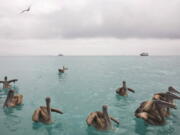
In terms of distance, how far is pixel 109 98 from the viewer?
31609 mm

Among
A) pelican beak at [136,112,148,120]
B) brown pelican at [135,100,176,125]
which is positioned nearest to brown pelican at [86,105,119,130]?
pelican beak at [136,112,148,120]

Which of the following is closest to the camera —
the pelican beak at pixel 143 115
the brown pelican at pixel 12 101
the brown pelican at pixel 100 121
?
the brown pelican at pixel 100 121

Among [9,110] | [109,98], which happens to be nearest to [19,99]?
[9,110]

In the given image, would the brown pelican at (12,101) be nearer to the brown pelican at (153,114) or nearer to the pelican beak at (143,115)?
the pelican beak at (143,115)

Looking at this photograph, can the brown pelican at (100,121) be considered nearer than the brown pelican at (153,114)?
Yes

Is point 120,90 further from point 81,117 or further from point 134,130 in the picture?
point 134,130

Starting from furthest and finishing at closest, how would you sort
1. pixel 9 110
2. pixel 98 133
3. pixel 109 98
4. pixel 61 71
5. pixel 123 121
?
1. pixel 61 71
2. pixel 109 98
3. pixel 9 110
4. pixel 123 121
5. pixel 98 133

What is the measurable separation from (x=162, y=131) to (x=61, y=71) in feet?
186

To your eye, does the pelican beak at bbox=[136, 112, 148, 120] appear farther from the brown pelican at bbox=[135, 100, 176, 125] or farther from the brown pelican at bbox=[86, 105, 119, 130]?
the brown pelican at bbox=[86, 105, 119, 130]

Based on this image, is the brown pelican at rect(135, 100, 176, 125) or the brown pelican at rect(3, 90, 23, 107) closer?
the brown pelican at rect(135, 100, 176, 125)


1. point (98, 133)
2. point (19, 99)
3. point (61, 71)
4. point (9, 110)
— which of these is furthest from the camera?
point (61, 71)

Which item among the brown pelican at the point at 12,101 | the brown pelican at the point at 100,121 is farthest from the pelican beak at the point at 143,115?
the brown pelican at the point at 12,101

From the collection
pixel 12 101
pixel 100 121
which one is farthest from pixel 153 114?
pixel 12 101

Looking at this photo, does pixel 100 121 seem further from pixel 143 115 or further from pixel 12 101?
pixel 12 101
